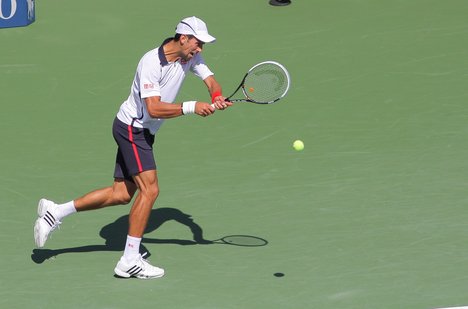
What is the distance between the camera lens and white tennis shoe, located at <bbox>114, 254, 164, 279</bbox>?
9.09 meters

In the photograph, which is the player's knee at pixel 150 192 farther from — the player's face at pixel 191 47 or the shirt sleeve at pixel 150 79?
the player's face at pixel 191 47

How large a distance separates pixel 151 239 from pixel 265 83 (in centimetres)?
177

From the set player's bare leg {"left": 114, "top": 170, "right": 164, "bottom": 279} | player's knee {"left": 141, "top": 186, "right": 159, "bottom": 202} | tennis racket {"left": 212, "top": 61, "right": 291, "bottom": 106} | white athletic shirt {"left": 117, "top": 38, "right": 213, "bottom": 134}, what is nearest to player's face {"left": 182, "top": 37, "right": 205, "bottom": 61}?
white athletic shirt {"left": 117, "top": 38, "right": 213, "bottom": 134}

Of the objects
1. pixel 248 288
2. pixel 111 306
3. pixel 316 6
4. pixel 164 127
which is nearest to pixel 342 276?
pixel 248 288

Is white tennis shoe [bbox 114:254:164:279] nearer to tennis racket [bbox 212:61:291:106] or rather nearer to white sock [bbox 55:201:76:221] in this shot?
white sock [bbox 55:201:76:221]

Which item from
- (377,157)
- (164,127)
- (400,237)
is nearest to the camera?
(400,237)

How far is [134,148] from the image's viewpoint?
9.34 metres

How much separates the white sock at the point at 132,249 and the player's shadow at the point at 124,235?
494 mm

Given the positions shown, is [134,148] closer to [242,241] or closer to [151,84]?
[151,84]

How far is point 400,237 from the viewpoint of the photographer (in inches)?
386

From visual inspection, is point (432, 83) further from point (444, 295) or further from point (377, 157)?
point (444, 295)

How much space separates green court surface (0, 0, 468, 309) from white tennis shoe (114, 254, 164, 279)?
0.29 ft

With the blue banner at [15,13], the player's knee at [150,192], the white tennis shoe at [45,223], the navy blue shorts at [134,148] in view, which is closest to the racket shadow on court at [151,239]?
the white tennis shoe at [45,223]

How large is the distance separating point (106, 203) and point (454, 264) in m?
3.02
